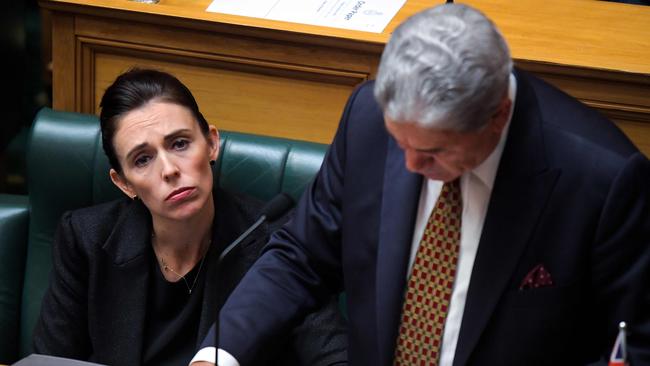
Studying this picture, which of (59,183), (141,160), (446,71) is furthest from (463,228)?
(59,183)

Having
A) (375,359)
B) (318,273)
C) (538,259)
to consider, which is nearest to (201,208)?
(318,273)

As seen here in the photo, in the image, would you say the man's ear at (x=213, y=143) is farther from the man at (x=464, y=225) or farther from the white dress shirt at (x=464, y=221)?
the white dress shirt at (x=464, y=221)

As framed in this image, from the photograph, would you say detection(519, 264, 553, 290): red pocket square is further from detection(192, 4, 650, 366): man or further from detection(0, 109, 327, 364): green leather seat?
detection(0, 109, 327, 364): green leather seat

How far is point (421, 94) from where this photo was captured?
4.26 ft

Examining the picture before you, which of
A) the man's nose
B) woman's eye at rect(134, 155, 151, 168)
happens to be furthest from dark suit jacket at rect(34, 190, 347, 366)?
the man's nose

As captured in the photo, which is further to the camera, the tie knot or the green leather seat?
the green leather seat

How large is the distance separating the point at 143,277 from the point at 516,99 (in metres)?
1.01

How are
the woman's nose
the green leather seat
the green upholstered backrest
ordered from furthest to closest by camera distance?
the green upholstered backrest
the green leather seat
the woman's nose

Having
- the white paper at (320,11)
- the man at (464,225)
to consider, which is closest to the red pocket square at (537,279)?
the man at (464,225)

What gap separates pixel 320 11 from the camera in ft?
8.80

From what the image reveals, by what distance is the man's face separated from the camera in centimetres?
136

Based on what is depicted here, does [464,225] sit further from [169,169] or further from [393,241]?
[169,169]

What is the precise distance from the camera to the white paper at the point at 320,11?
2.62 m

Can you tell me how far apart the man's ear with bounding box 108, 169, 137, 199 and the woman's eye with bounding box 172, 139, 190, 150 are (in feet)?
0.49
